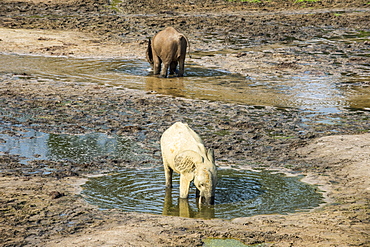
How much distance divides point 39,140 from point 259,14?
61.8ft

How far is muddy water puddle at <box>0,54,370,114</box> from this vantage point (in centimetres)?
1375

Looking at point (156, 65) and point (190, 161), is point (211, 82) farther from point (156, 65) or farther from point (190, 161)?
point (190, 161)

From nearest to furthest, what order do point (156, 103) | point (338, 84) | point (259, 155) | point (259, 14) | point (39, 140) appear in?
point (259, 155) → point (39, 140) → point (156, 103) → point (338, 84) → point (259, 14)

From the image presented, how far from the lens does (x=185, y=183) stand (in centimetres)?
757

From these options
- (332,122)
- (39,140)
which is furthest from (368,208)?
(39,140)

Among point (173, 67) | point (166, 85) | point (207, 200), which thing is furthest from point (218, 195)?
point (173, 67)

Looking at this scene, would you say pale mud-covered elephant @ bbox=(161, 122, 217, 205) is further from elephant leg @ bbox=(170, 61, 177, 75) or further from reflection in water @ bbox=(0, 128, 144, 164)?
elephant leg @ bbox=(170, 61, 177, 75)

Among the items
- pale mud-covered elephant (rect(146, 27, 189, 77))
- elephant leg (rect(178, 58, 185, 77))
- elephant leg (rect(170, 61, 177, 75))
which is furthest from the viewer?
elephant leg (rect(170, 61, 177, 75))

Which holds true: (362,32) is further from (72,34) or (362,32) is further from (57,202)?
(57,202)

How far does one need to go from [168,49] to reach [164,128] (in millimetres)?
5398

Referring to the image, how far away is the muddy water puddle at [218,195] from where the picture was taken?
7.40 meters

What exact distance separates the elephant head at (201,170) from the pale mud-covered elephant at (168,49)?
29.5ft

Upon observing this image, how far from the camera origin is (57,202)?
24.1 ft

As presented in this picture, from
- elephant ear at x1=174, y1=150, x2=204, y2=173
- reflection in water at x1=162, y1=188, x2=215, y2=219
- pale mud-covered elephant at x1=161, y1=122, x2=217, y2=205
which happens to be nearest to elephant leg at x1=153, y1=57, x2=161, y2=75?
pale mud-covered elephant at x1=161, y1=122, x2=217, y2=205
